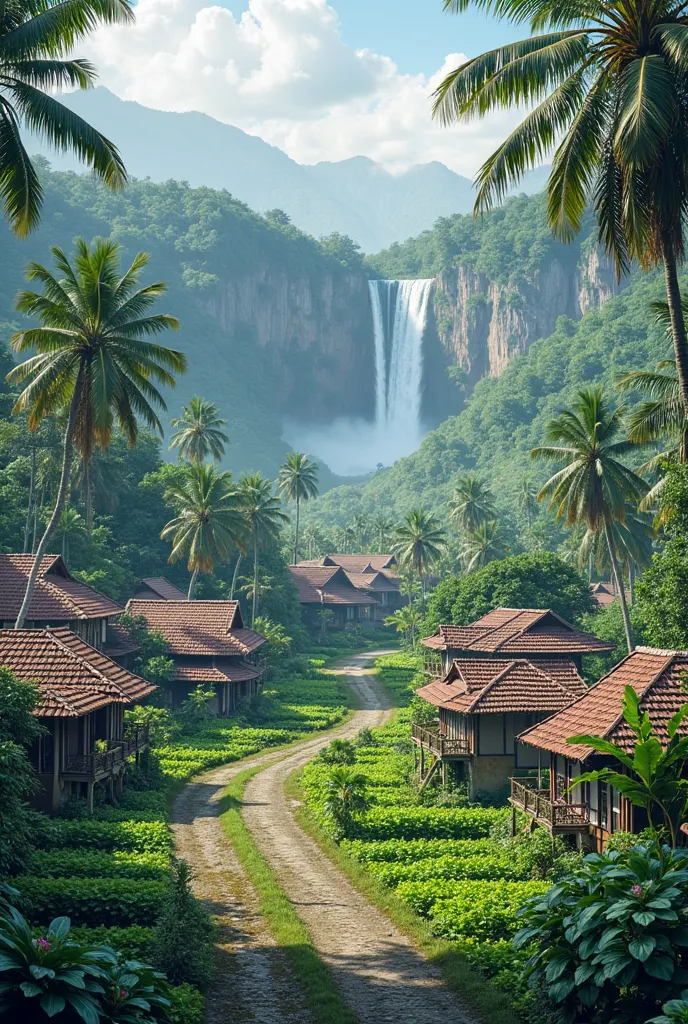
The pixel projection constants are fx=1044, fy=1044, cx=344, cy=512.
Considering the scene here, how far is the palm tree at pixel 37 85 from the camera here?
19953 millimetres

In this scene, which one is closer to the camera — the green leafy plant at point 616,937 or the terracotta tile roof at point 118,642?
the green leafy plant at point 616,937

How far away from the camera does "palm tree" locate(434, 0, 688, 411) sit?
18.8 m

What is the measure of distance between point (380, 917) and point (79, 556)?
41.9m

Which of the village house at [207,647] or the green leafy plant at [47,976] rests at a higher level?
the village house at [207,647]

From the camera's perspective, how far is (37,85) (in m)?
20.8

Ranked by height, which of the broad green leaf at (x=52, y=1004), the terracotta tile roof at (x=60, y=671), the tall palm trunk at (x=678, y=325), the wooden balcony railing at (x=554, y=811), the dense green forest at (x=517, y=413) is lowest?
the wooden balcony railing at (x=554, y=811)

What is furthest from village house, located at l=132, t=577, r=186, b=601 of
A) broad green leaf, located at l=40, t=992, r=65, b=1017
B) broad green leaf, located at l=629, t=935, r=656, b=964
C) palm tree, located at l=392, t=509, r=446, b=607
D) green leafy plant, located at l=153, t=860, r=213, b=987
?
broad green leaf, located at l=40, t=992, r=65, b=1017

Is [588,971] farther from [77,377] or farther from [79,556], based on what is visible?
[79,556]

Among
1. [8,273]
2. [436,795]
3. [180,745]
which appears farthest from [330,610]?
[8,273]

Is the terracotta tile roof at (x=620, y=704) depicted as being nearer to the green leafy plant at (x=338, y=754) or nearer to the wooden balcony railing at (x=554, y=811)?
the wooden balcony railing at (x=554, y=811)

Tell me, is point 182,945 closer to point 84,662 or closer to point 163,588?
point 84,662

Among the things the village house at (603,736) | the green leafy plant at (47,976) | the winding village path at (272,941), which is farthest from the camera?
the village house at (603,736)

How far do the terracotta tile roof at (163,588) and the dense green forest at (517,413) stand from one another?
286ft

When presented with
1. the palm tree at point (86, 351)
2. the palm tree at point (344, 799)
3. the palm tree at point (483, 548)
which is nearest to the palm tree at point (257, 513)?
the palm tree at point (483, 548)
